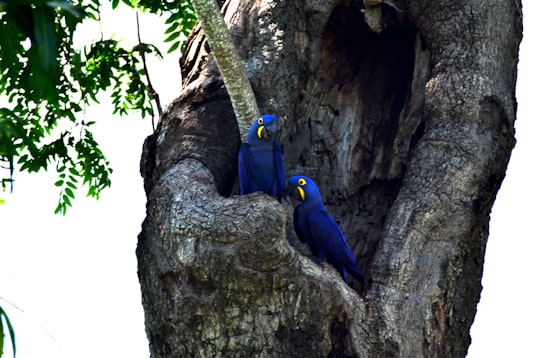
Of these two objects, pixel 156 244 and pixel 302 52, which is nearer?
pixel 156 244

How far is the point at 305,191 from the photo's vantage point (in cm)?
497

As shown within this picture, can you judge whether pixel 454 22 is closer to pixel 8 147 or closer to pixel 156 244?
pixel 156 244

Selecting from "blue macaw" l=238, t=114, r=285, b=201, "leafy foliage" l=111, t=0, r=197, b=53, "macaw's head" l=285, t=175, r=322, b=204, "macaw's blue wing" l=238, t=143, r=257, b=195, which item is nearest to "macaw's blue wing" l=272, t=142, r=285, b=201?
"blue macaw" l=238, t=114, r=285, b=201

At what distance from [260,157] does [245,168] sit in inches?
4.2

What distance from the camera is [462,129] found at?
4.88 meters

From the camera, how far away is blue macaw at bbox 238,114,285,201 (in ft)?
15.8

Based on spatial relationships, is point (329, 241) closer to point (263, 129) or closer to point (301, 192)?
point (301, 192)

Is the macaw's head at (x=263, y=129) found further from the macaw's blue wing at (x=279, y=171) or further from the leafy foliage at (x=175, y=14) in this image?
the leafy foliage at (x=175, y=14)

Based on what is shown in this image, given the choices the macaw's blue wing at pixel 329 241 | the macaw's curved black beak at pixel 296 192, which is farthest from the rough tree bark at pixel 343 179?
the macaw's curved black beak at pixel 296 192

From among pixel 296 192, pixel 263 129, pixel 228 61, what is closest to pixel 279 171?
pixel 296 192

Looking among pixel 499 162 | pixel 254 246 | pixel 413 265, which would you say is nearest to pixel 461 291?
pixel 413 265

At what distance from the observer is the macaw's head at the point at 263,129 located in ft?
15.8

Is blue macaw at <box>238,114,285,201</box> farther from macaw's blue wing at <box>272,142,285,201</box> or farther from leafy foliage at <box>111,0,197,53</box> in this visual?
leafy foliage at <box>111,0,197,53</box>

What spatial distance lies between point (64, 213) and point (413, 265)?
9.71ft
